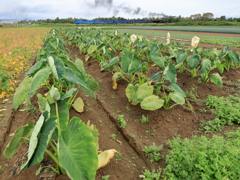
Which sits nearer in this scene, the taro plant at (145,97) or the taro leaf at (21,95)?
the taro leaf at (21,95)

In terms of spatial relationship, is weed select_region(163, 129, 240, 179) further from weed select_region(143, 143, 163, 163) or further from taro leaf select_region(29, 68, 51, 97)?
A: taro leaf select_region(29, 68, 51, 97)

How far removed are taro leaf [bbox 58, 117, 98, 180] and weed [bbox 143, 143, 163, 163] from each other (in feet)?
2.92

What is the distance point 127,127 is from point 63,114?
1147 mm

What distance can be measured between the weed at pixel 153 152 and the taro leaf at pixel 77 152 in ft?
2.92

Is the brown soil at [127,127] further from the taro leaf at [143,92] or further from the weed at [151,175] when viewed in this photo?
the taro leaf at [143,92]

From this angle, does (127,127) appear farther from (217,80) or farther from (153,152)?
(217,80)

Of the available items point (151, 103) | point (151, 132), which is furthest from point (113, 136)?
point (151, 103)

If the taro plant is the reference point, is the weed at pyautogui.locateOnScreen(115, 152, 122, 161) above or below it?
below

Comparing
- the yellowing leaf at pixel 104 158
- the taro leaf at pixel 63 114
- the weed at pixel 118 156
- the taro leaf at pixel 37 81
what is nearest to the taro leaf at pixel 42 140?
the taro leaf at pixel 63 114

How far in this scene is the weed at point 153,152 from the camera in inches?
67.7

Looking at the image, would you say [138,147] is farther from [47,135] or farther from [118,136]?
[47,135]

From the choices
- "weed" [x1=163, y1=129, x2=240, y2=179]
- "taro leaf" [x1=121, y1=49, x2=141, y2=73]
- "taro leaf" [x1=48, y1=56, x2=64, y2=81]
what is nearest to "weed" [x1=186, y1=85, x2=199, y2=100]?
"taro leaf" [x1=121, y1=49, x2=141, y2=73]

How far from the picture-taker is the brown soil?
155 cm

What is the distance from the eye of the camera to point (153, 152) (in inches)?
70.3
